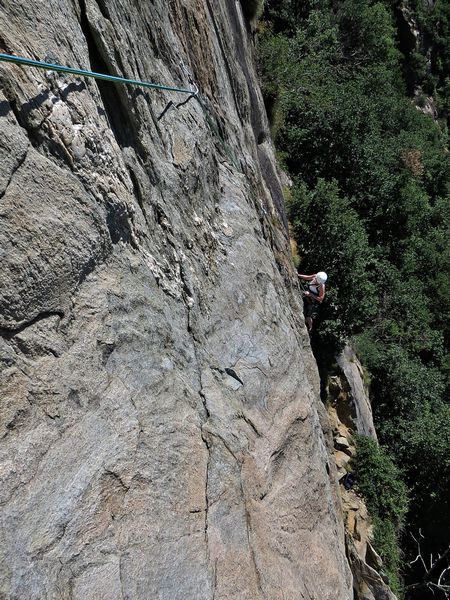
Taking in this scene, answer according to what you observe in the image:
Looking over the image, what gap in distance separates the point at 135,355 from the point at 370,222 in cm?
1636

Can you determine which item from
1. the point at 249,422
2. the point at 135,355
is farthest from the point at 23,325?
the point at 249,422

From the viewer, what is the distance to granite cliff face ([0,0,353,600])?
347 centimetres

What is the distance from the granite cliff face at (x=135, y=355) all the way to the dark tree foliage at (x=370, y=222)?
754 cm

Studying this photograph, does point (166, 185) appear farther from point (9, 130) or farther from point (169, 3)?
point (169, 3)

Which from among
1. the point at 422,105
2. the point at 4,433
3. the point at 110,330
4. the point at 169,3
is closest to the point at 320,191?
the point at 169,3

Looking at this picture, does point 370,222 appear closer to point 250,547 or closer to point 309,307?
point 309,307

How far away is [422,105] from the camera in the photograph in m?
30.9

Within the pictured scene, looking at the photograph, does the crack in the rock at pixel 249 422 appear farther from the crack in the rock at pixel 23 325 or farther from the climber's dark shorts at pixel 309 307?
the climber's dark shorts at pixel 309 307

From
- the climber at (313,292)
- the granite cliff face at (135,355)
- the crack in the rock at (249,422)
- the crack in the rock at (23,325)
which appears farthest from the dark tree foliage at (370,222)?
the crack in the rock at (23,325)

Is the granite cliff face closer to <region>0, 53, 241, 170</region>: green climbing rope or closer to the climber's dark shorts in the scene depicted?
<region>0, 53, 241, 170</region>: green climbing rope

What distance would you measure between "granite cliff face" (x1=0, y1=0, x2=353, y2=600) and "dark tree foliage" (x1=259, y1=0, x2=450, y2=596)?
24.8 ft

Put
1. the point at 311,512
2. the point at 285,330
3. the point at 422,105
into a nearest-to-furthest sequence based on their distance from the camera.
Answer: the point at 311,512 → the point at 285,330 → the point at 422,105

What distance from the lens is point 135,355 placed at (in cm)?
443

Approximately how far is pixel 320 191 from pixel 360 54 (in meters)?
12.3
